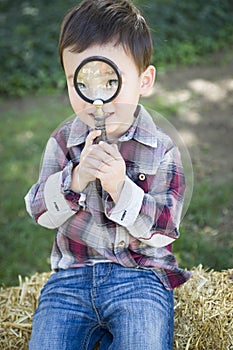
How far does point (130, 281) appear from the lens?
2.21 metres

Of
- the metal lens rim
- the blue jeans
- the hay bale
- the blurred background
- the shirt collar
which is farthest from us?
the blurred background

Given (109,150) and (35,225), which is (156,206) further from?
(35,225)

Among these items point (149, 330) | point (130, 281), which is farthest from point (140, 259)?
point (149, 330)

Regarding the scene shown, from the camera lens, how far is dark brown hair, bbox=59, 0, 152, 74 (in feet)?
6.66

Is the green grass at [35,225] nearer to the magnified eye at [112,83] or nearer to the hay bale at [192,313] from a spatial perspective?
the hay bale at [192,313]

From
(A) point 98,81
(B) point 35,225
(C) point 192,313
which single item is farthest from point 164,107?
(A) point 98,81

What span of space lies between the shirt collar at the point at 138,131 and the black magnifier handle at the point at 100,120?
0.16 meters

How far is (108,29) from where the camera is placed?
2.04 metres

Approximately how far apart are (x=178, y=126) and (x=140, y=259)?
10.8ft

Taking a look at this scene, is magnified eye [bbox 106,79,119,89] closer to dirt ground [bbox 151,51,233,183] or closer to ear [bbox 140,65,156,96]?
ear [bbox 140,65,156,96]

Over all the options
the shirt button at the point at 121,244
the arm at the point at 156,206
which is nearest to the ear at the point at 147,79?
the arm at the point at 156,206

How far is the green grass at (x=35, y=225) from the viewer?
11.9ft

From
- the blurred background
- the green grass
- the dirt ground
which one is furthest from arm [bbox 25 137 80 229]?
the dirt ground

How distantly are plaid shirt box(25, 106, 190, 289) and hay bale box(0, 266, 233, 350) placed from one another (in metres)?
0.23
